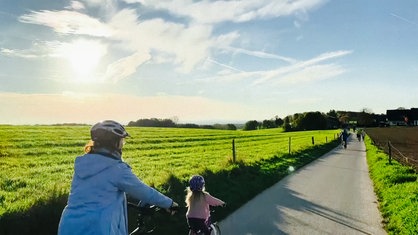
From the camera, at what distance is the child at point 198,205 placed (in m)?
6.71

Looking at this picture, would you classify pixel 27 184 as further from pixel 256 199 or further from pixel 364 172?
pixel 364 172

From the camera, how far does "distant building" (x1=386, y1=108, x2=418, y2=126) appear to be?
585ft

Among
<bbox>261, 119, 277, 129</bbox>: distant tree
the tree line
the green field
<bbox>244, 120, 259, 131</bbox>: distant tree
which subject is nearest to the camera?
the green field

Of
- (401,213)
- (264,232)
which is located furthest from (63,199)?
(401,213)

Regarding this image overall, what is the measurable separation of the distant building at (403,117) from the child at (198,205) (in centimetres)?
18624

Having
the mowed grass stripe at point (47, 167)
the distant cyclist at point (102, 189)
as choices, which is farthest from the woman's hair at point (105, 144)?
the mowed grass stripe at point (47, 167)

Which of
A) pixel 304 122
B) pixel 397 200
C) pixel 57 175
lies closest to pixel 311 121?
pixel 304 122

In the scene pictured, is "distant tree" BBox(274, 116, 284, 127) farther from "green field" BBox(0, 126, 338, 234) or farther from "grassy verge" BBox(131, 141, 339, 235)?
"grassy verge" BBox(131, 141, 339, 235)

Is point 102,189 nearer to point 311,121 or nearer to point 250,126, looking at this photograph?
point 311,121

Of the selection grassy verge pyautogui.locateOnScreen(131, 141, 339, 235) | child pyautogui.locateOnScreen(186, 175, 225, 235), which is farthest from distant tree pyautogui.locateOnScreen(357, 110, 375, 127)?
child pyautogui.locateOnScreen(186, 175, 225, 235)

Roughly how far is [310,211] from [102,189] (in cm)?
840

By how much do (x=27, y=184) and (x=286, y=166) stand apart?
40.5ft

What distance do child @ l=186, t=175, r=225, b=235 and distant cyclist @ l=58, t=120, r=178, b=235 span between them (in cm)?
270

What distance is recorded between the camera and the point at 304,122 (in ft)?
434
